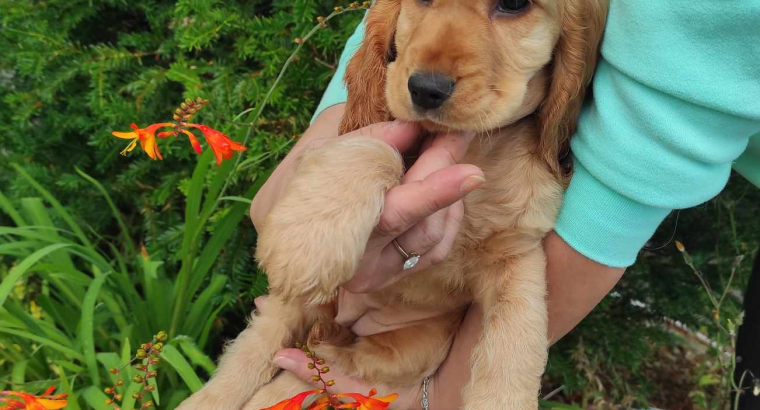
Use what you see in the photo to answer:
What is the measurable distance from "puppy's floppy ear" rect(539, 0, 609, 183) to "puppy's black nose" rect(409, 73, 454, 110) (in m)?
0.29

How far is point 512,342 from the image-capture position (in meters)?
1.20

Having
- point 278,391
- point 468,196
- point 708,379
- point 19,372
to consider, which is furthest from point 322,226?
point 708,379

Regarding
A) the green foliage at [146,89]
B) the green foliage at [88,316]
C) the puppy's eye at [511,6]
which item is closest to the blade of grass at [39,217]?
the green foliage at [88,316]

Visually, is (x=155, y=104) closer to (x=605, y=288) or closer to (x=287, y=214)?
(x=287, y=214)

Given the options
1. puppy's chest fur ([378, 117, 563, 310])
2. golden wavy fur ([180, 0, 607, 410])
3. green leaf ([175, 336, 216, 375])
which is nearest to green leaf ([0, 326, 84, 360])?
green leaf ([175, 336, 216, 375])

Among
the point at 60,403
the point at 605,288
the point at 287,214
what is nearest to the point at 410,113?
the point at 287,214

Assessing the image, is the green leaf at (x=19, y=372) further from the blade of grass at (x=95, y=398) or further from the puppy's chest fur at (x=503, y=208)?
the puppy's chest fur at (x=503, y=208)

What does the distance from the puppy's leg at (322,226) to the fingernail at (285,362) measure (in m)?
0.56

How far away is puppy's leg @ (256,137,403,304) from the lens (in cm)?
95

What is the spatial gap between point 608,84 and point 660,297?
41.8 inches

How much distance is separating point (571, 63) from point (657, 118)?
0.22 metres

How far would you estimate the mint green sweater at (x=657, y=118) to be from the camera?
1025 millimetres

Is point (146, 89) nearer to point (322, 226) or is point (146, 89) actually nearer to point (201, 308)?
point (201, 308)

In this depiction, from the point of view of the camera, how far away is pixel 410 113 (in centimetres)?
112
